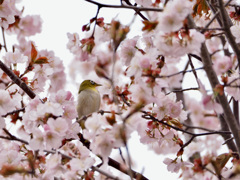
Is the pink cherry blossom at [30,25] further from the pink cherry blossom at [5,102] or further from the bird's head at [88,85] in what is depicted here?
the pink cherry blossom at [5,102]

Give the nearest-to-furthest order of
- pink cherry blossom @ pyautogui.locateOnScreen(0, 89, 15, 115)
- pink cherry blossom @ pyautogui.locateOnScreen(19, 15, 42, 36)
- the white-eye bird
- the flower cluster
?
1. the flower cluster
2. pink cherry blossom @ pyautogui.locateOnScreen(0, 89, 15, 115)
3. the white-eye bird
4. pink cherry blossom @ pyautogui.locateOnScreen(19, 15, 42, 36)

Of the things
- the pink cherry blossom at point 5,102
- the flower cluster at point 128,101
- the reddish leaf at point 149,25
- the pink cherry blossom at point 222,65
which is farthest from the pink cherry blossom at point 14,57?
the pink cherry blossom at point 222,65

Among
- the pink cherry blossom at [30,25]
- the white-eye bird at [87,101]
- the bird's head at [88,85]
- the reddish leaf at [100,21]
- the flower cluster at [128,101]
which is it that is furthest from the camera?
the pink cherry blossom at [30,25]

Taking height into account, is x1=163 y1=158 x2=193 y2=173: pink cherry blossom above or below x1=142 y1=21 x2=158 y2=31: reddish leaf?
below

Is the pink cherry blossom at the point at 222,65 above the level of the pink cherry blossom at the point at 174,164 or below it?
above

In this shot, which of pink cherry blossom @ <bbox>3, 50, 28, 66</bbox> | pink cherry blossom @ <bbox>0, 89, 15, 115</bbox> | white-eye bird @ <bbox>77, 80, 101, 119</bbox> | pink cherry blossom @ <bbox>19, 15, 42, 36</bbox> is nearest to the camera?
pink cherry blossom @ <bbox>0, 89, 15, 115</bbox>

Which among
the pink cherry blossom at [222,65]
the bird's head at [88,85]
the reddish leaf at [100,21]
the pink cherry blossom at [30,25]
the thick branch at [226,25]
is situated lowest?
the pink cherry blossom at [222,65]

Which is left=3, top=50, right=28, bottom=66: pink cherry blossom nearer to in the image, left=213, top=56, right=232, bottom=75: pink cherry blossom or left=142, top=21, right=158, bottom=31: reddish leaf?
left=142, top=21, right=158, bottom=31: reddish leaf

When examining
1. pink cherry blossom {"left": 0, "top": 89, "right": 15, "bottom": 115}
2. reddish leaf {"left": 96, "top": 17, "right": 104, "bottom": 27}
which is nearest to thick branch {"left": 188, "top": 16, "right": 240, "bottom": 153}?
reddish leaf {"left": 96, "top": 17, "right": 104, "bottom": 27}

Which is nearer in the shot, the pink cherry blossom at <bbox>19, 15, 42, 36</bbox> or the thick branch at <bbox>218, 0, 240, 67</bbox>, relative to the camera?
the thick branch at <bbox>218, 0, 240, 67</bbox>

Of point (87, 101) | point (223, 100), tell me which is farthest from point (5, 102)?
point (223, 100)

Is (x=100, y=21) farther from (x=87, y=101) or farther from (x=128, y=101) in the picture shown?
(x=87, y=101)

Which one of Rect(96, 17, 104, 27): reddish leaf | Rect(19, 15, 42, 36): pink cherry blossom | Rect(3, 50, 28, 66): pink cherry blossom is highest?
Rect(19, 15, 42, 36): pink cherry blossom

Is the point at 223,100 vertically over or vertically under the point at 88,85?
under
